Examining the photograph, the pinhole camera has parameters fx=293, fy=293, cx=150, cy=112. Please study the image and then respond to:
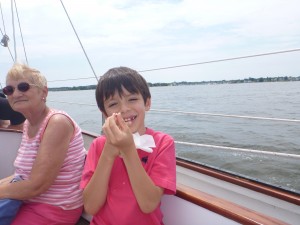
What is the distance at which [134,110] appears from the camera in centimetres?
113

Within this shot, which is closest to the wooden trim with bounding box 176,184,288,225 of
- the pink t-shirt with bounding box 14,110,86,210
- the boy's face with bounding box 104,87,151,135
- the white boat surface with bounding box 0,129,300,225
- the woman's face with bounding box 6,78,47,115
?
the white boat surface with bounding box 0,129,300,225

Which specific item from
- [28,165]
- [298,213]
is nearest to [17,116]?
[28,165]

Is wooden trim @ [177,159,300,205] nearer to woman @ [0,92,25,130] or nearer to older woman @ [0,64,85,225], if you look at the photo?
older woman @ [0,64,85,225]

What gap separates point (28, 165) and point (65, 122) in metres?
0.31

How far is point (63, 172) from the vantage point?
4.72 feet

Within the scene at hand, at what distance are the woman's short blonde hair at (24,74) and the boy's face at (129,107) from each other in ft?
1.65

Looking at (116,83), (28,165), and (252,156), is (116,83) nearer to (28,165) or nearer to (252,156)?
(28,165)

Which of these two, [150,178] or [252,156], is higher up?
[150,178]

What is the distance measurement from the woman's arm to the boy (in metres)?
0.20

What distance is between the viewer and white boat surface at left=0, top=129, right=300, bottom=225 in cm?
103

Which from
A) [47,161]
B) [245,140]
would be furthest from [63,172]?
[245,140]

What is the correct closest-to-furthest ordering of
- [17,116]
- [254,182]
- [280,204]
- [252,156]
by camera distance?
1. [280,204]
2. [254,182]
3. [17,116]
4. [252,156]

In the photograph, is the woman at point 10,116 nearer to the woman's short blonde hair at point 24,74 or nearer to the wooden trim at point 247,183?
the woman's short blonde hair at point 24,74

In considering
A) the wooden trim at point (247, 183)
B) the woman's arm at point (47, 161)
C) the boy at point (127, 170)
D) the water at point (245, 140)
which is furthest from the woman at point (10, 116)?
the boy at point (127, 170)
